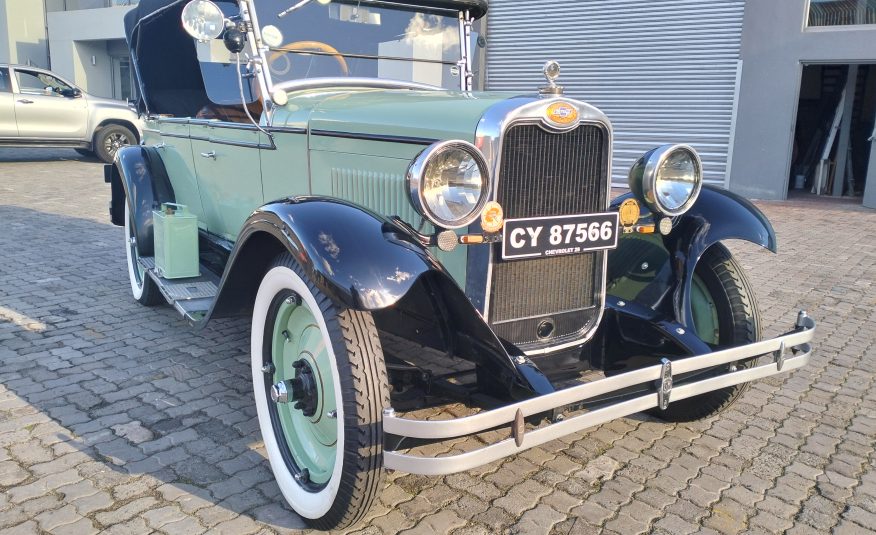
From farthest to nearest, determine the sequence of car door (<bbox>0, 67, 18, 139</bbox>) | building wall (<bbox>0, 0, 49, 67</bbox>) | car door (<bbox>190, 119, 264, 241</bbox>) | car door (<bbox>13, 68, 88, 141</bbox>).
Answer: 1. building wall (<bbox>0, 0, 49, 67</bbox>)
2. car door (<bbox>13, 68, 88, 141</bbox>)
3. car door (<bbox>0, 67, 18, 139</bbox>)
4. car door (<bbox>190, 119, 264, 241</bbox>)

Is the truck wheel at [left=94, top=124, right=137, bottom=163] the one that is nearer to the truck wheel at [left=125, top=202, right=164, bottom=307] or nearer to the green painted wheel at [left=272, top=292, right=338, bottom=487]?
the truck wheel at [left=125, top=202, right=164, bottom=307]

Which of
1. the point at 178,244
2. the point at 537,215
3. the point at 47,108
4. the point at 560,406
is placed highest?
the point at 47,108

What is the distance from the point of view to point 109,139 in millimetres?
13625

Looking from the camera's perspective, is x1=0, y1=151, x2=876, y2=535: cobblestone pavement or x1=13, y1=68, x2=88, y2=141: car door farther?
x1=13, y1=68, x2=88, y2=141: car door

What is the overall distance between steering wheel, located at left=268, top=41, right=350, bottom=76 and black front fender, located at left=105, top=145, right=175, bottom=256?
1.66 meters

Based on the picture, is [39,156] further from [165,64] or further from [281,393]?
[281,393]

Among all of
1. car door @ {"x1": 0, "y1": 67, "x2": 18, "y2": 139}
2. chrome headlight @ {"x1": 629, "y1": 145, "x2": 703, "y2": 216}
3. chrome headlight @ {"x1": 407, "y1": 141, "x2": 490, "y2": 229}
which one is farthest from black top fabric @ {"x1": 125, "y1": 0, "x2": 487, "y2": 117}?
car door @ {"x1": 0, "y1": 67, "x2": 18, "y2": 139}

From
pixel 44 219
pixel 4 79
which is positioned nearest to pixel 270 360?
pixel 44 219

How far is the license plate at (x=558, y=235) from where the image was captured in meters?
2.59

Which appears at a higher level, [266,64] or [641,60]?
[641,60]

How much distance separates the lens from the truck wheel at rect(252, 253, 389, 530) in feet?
7.30

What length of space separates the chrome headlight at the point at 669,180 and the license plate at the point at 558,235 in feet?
0.87

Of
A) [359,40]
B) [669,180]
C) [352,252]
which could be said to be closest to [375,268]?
[352,252]

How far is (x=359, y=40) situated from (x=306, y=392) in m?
2.16
